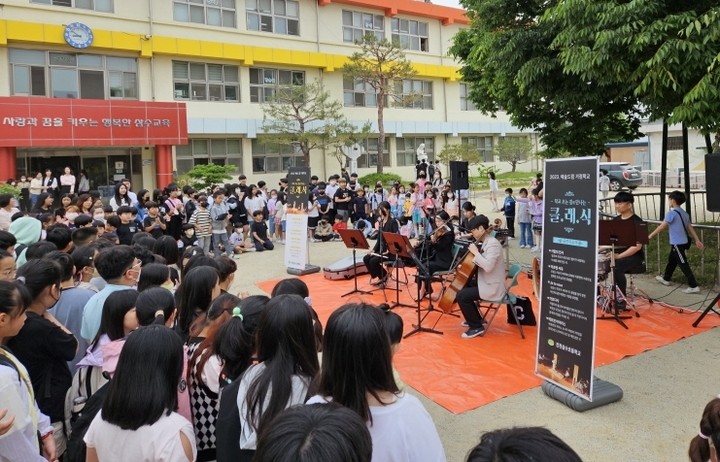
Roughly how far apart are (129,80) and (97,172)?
4.32m

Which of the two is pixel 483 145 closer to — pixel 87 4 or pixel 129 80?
pixel 129 80

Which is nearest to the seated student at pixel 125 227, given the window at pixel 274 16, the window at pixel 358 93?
the window at pixel 274 16

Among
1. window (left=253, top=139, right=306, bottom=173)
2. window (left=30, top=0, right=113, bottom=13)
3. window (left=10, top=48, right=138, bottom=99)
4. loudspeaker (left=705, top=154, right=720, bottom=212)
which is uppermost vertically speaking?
window (left=30, top=0, right=113, bottom=13)

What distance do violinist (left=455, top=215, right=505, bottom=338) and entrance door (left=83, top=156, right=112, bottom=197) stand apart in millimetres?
19762

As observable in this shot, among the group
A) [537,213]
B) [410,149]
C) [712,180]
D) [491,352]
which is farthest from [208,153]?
[712,180]

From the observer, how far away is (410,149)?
32.8 meters

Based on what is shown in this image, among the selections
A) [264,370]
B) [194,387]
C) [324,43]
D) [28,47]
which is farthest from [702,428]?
[324,43]

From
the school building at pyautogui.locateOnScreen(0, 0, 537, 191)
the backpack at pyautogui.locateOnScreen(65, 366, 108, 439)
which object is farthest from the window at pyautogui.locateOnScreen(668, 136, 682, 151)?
the backpack at pyautogui.locateOnScreen(65, 366, 108, 439)

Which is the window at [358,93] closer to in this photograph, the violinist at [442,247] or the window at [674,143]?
the window at [674,143]

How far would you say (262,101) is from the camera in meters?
27.0

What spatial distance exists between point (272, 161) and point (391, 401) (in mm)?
26648

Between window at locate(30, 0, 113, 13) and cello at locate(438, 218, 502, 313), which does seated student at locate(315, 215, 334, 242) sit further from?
window at locate(30, 0, 113, 13)

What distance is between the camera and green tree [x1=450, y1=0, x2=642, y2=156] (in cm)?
968

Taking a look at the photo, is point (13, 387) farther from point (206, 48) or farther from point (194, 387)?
point (206, 48)
